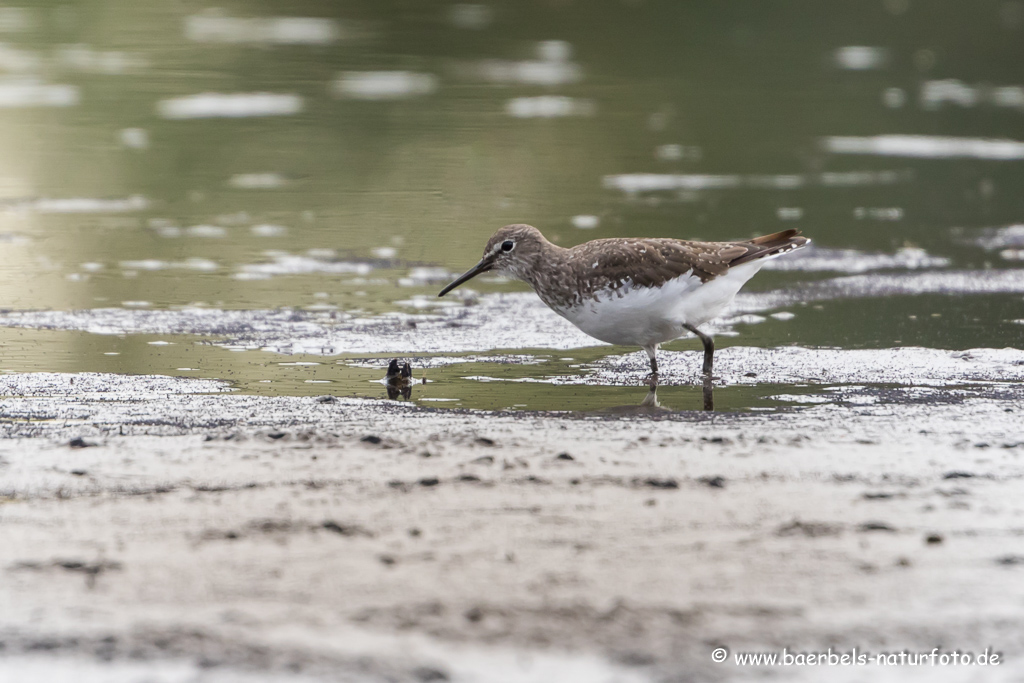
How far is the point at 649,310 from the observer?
6.64 meters

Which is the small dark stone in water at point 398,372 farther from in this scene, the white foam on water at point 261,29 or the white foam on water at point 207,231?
the white foam on water at point 261,29

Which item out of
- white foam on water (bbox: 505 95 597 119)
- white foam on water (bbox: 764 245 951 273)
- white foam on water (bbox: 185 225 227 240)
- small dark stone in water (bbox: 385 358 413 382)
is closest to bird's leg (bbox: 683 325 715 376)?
small dark stone in water (bbox: 385 358 413 382)

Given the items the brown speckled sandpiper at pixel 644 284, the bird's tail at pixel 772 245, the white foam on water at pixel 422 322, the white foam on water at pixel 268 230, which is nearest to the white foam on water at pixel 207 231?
the white foam on water at pixel 268 230

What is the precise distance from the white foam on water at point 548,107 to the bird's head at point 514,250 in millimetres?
7858

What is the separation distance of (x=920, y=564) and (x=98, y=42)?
1813 cm

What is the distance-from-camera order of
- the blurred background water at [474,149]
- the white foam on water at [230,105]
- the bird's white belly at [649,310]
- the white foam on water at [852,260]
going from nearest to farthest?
the bird's white belly at [649,310] → the blurred background water at [474,149] → the white foam on water at [852,260] → the white foam on water at [230,105]

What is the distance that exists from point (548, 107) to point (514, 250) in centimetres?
873

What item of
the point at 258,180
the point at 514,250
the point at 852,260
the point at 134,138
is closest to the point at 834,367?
the point at 514,250

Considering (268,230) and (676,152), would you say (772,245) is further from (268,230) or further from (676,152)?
(676,152)

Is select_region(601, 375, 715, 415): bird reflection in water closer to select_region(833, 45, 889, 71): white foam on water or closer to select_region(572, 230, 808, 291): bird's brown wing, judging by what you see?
select_region(572, 230, 808, 291): bird's brown wing

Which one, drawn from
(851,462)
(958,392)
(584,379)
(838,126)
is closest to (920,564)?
(851,462)

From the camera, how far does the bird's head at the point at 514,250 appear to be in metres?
7.26

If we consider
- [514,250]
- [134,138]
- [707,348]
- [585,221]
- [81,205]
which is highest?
[134,138]

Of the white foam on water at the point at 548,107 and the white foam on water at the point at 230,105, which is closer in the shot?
the white foam on water at the point at 230,105
